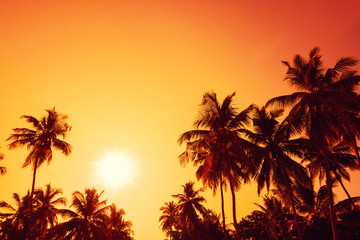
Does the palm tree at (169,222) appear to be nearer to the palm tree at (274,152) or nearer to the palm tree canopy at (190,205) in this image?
the palm tree canopy at (190,205)

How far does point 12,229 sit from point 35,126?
51.0ft

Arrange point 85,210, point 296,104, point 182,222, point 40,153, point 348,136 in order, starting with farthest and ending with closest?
point 182,222 < point 85,210 < point 40,153 < point 348,136 < point 296,104

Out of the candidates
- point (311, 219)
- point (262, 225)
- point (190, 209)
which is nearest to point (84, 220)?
point (190, 209)

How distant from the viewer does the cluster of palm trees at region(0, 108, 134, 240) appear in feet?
78.5

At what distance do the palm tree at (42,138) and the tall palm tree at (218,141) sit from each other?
1368 centimetres

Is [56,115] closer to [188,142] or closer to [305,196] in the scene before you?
[188,142]

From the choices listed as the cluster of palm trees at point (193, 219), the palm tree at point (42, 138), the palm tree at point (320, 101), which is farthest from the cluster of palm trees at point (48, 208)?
the palm tree at point (320, 101)

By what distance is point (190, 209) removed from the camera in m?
34.9

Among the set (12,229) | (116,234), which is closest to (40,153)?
(12,229)

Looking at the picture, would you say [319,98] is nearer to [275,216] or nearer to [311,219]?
[311,219]

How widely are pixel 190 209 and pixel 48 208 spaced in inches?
744

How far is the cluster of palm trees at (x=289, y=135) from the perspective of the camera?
15773mm

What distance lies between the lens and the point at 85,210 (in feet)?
95.1

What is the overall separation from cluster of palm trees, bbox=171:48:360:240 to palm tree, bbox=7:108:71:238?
1373 cm
